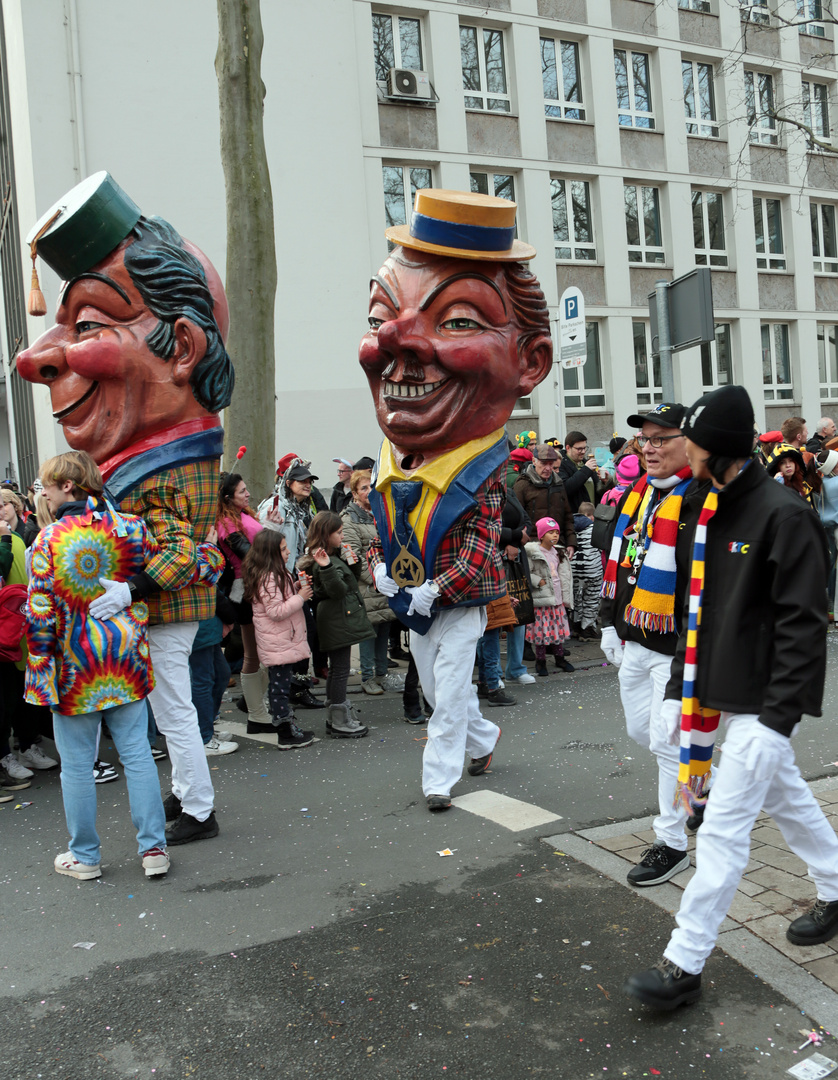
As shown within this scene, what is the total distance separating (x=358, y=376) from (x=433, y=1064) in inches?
616

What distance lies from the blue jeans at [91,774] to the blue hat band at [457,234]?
2.67 m

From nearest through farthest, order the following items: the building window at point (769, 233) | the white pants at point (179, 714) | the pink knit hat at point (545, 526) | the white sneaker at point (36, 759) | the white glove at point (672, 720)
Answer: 1. the white glove at point (672, 720)
2. the white pants at point (179, 714)
3. the white sneaker at point (36, 759)
4. the pink knit hat at point (545, 526)
5. the building window at point (769, 233)

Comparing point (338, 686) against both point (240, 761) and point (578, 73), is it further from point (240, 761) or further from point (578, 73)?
point (578, 73)

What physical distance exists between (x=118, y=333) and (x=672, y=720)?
3372 mm

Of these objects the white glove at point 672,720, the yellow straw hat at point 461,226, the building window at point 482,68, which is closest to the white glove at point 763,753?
the white glove at point 672,720

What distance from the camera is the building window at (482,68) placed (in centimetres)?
1953

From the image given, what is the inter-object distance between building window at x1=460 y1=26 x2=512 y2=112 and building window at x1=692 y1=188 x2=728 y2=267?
527 centimetres

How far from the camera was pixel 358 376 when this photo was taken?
17.7 m

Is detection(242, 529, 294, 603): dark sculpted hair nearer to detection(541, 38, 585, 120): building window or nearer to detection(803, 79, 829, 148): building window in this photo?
detection(541, 38, 585, 120): building window

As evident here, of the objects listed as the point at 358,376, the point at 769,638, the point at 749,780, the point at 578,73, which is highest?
the point at 578,73

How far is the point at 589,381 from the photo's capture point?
20875 millimetres

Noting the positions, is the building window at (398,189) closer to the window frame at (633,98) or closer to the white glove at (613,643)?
the window frame at (633,98)

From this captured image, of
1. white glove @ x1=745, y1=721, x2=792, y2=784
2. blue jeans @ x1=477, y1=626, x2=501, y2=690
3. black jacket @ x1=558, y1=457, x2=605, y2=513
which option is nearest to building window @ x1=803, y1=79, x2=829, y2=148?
black jacket @ x1=558, y1=457, x2=605, y2=513

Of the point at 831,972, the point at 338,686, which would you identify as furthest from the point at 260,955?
the point at 338,686
